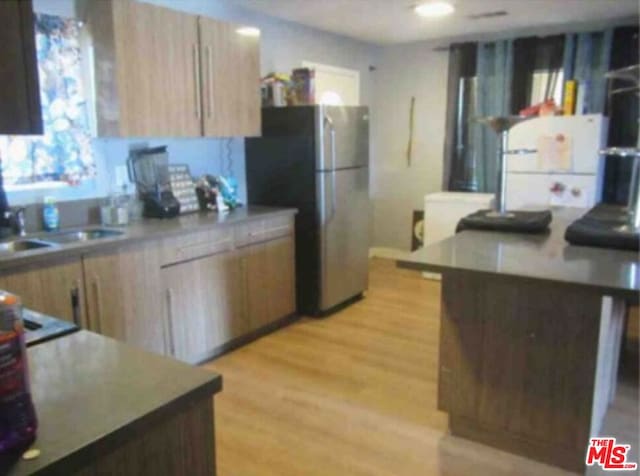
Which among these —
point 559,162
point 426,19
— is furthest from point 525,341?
point 426,19

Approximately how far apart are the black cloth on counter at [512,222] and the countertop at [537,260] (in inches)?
1.7

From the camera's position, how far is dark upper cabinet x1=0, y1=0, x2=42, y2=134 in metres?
0.70

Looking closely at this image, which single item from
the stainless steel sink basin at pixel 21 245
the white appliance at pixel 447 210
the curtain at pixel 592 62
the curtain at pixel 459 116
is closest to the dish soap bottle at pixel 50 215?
the stainless steel sink basin at pixel 21 245

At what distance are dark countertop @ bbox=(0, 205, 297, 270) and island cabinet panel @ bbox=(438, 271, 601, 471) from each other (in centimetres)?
150

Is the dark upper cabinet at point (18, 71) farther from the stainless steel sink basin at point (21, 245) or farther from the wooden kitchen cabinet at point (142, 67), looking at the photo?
the wooden kitchen cabinet at point (142, 67)

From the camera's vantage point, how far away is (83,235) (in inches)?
113

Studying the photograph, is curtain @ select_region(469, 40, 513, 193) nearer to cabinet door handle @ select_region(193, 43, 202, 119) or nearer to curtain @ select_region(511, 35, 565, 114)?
curtain @ select_region(511, 35, 565, 114)

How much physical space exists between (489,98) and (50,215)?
12.8 feet

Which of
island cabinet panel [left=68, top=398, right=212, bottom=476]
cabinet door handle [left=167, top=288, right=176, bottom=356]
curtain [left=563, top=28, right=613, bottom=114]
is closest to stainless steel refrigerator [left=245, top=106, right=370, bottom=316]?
cabinet door handle [left=167, top=288, right=176, bottom=356]

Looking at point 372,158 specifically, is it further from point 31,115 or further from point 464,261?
point 31,115

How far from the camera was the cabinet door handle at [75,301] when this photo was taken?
2396 mm

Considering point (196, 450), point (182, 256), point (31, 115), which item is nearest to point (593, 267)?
point (196, 450)

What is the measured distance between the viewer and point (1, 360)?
78 cm

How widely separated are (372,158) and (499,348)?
12.8 ft
